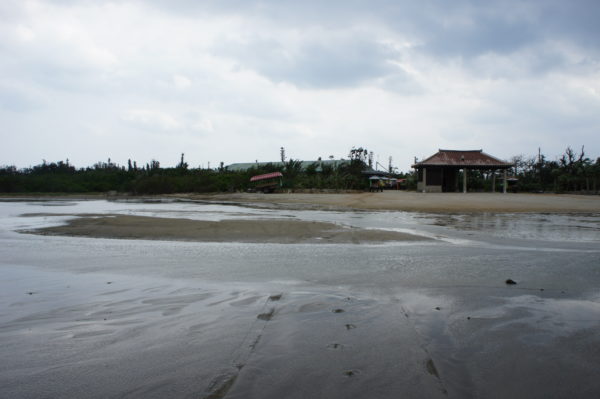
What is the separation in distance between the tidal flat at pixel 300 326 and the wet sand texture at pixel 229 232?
2615 mm

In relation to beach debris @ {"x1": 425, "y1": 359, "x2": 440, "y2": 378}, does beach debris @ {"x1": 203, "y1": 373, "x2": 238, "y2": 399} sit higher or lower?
higher

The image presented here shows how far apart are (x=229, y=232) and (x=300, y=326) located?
7.76 metres

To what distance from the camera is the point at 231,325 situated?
3.64 meters

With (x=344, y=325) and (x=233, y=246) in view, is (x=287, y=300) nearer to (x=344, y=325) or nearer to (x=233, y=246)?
(x=344, y=325)

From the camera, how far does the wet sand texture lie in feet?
33.0

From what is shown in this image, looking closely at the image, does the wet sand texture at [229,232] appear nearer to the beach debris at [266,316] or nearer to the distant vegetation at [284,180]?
the beach debris at [266,316]

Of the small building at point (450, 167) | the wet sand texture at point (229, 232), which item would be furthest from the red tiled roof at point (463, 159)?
the wet sand texture at point (229, 232)

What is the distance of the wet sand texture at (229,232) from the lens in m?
10.1

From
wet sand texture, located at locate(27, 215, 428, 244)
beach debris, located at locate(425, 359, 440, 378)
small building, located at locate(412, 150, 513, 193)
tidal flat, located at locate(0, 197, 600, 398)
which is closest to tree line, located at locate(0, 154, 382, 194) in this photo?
small building, located at locate(412, 150, 513, 193)

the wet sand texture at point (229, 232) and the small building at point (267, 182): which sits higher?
the small building at point (267, 182)

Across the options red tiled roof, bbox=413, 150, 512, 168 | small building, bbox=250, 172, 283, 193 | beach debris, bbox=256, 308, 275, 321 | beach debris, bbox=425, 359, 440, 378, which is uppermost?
red tiled roof, bbox=413, 150, 512, 168

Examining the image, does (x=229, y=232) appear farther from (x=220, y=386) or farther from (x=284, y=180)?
(x=284, y=180)

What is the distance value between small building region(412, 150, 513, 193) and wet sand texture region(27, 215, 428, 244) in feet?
98.7

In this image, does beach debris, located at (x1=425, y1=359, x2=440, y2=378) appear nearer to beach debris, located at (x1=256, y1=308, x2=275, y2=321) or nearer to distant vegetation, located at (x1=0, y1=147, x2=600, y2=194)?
beach debris, located at (x1=256, y1=308, x2=275, y2=321)
